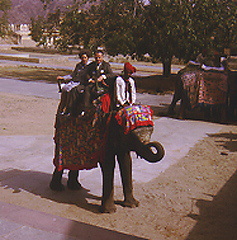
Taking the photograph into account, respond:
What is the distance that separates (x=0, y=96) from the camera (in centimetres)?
1669

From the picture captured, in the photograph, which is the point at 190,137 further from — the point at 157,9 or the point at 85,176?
Answer: the point at 157,9

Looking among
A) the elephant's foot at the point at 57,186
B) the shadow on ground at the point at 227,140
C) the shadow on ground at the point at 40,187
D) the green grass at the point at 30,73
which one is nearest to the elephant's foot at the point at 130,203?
the shadow on ground at the point at 40,187

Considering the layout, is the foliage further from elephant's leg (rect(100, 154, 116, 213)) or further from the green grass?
elephant's leg (rect(100, 154, 116, 213))

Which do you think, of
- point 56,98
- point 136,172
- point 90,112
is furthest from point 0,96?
point 90,112

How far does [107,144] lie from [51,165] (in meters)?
2.51

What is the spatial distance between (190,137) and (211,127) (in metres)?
1.76

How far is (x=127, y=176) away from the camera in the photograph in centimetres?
595

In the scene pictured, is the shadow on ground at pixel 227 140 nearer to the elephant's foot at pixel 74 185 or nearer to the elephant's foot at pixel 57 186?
the elephant's foot at pixel 74 185

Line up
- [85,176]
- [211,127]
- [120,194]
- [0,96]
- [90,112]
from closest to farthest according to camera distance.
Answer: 1. [90,112]
2. [120,194]
3. [85,176]
4. [211,127]
5. [0,96]

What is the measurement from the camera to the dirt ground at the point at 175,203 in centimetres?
545

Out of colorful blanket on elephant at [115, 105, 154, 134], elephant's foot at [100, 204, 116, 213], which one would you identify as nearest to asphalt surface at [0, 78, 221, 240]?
elephant's foot at [100, 204, 116, 213]

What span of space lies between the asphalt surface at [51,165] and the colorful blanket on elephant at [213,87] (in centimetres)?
91

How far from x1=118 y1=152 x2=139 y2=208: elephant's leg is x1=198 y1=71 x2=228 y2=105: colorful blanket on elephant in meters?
7.80

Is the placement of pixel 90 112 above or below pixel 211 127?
above
